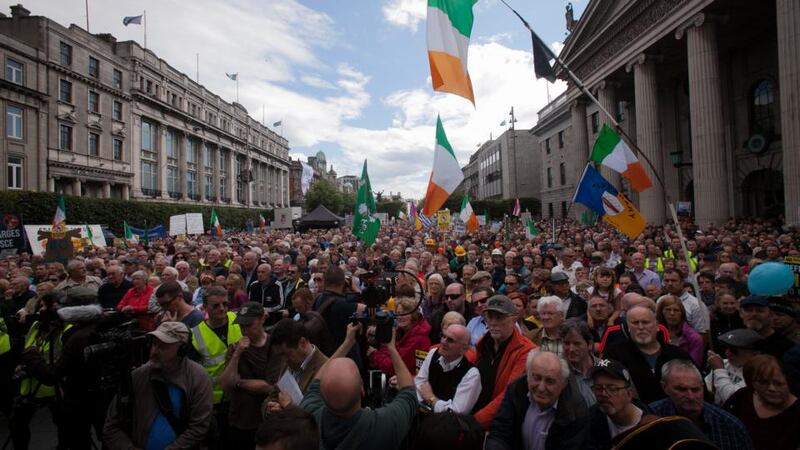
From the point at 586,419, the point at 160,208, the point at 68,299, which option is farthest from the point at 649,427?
the point at 160,208

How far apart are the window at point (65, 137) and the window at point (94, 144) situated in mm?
2110

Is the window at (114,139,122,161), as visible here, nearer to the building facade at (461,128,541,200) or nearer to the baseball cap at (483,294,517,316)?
the building facade at (461,128,541,200)

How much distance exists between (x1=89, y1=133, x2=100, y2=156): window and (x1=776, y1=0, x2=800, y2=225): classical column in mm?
45257

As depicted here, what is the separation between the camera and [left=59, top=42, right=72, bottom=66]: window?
33750 millimetres

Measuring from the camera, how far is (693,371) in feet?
9.09

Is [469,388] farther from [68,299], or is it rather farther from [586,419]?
[68,299]

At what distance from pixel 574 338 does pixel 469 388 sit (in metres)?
1.06

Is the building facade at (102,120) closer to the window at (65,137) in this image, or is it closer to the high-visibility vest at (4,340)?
the window at (65,137)

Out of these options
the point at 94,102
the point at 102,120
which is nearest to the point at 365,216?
the point at 102,120

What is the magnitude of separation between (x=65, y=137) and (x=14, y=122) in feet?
14.0

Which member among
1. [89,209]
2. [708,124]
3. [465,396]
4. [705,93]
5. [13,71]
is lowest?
[465,396]

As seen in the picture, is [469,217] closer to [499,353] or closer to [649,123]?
[499,353]

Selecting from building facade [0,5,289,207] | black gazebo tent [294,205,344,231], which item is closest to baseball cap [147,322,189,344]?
black gazebo tent [294,205,344,231]

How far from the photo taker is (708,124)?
18.0 m
